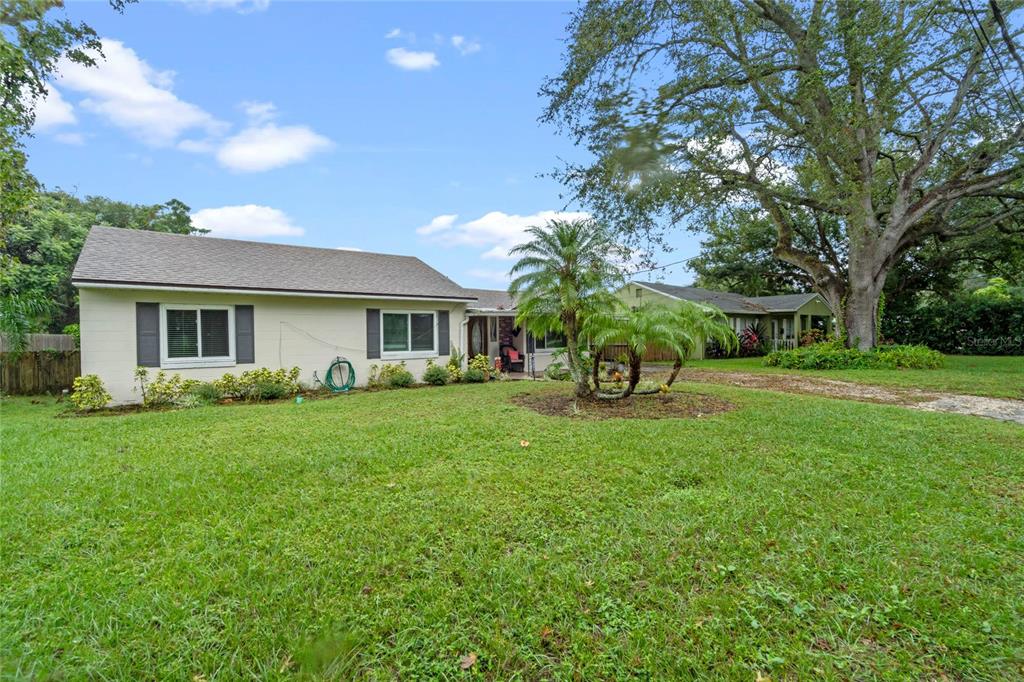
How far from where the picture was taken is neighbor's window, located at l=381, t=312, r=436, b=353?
40.1 feet

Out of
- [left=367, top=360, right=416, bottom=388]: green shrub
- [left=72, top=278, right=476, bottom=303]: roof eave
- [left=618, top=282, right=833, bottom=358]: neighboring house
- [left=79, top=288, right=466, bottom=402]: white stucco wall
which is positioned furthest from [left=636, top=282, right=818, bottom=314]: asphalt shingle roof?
[left=367, top=360, right=416, bottom=388]: green shrub

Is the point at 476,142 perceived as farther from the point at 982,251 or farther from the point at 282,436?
the point at 982,251

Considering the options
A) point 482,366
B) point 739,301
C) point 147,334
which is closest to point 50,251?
point 147,334

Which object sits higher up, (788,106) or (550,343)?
(788,106)

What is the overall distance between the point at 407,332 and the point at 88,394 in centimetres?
655

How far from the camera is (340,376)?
37.5 feet

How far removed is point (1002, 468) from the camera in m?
4.63

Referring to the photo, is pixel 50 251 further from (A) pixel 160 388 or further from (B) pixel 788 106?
(B) pixel 788 106

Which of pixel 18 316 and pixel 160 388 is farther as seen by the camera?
pixel 18 316

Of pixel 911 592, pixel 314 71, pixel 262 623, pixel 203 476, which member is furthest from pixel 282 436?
pixel 314 71

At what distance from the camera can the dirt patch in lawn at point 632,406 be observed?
291 inches

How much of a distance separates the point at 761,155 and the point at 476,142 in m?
9.11

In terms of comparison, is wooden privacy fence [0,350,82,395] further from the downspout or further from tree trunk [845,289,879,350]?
tree trunk [845,289,879,350]

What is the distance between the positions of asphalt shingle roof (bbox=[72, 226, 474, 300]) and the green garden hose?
5.90ft
